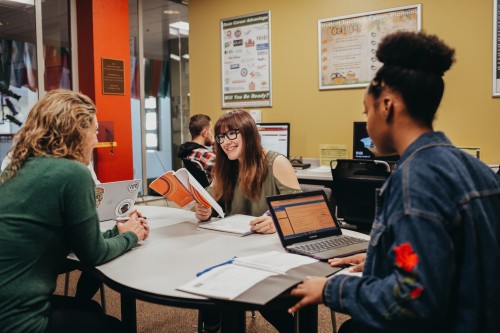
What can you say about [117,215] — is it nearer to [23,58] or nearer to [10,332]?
[10,332]

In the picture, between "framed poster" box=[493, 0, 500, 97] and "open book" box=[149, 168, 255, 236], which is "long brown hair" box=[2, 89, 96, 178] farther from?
"framed poster" box=[493, 0, 500, 97]

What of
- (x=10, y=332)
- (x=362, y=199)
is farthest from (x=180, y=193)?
(x=362, y=199)

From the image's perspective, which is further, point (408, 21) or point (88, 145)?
point (408, 21)

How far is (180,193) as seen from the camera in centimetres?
217

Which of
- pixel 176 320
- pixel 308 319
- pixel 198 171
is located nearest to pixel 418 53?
pixel 308 319

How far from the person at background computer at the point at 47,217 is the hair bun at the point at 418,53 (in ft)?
3.24

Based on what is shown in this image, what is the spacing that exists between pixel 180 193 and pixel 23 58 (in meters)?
4.62

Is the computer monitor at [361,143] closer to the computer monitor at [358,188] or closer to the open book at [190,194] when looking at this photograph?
the computer monitor at [358,188]

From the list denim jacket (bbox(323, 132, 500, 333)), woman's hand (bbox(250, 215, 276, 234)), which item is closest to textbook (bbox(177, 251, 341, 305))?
denim jacket (bbox(323, 132, 500, 333))

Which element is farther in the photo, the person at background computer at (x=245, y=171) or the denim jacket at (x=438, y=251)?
the person at background computer at (x=245, y=171)

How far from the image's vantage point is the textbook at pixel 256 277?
1182 millimetres

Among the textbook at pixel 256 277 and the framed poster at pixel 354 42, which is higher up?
the framed poster at pixel 354 42

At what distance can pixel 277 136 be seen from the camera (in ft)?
15.0

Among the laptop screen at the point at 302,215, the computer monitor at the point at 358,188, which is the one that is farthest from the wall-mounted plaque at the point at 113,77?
the laptop screen at the point at 302,215
